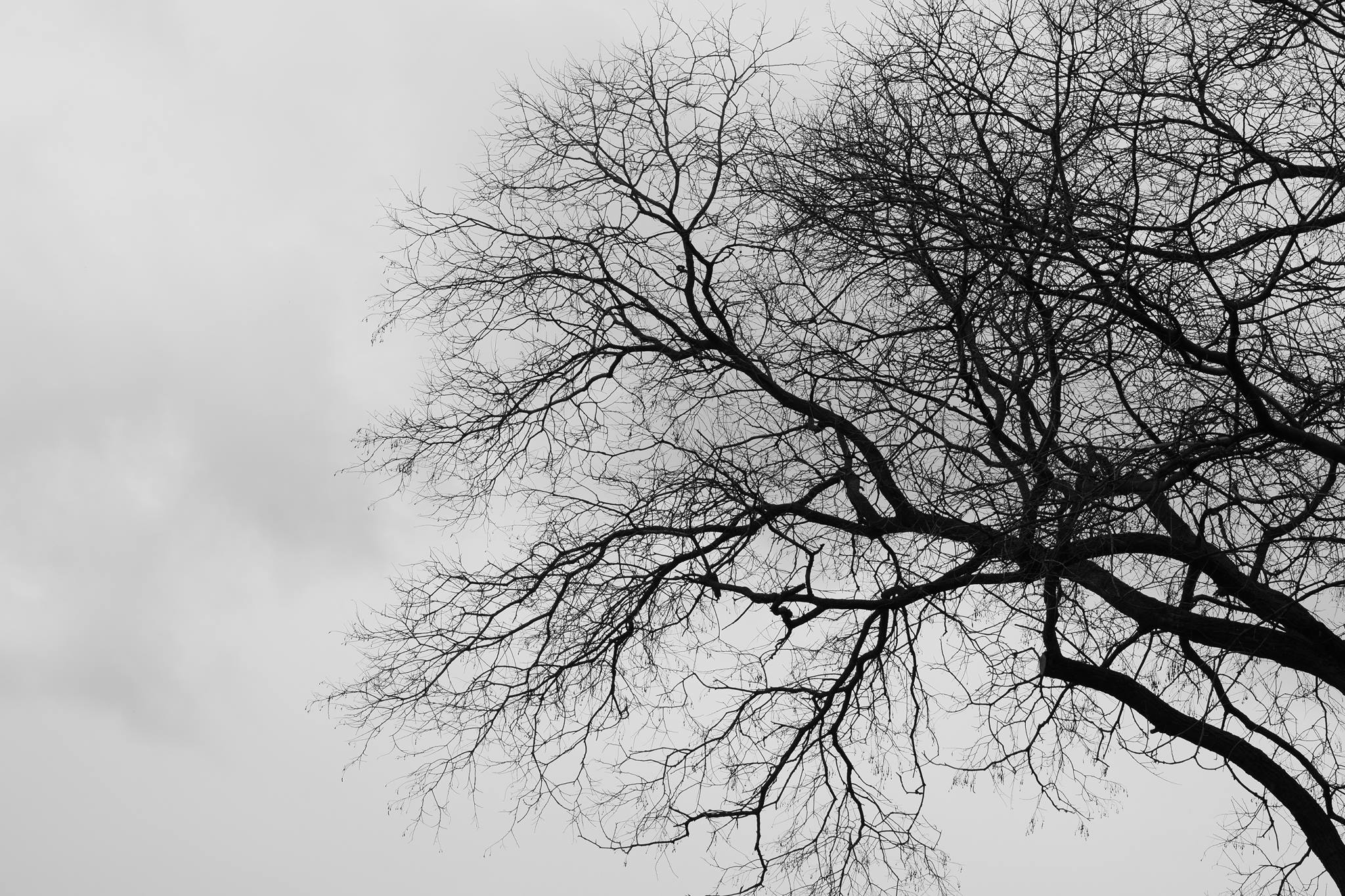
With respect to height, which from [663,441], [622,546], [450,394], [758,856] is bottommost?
[758,856]

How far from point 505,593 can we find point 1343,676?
5.77 m

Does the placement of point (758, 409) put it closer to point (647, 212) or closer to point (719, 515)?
point (719, 515)

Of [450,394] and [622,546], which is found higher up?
[450,394]

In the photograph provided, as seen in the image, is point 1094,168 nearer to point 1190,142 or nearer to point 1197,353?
point 1190,142

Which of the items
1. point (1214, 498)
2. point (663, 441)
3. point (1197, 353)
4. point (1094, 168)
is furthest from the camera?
point (663, 441)

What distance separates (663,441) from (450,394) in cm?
Result: 187

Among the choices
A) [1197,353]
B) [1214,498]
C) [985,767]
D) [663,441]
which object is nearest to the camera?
[1197,353]

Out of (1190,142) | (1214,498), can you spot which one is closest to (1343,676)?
(1214,498)

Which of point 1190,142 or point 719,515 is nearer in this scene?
point 1190,142

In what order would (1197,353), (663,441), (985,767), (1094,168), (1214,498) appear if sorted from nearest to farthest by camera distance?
(1197,353) → (1094,168) → (1214,498) → (985,767) → (663,441)

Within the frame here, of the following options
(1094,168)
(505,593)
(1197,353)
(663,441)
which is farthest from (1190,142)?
(505,593)

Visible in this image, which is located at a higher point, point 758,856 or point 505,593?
point 505,593

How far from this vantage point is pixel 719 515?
9.37 metres

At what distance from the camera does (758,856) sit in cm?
923
